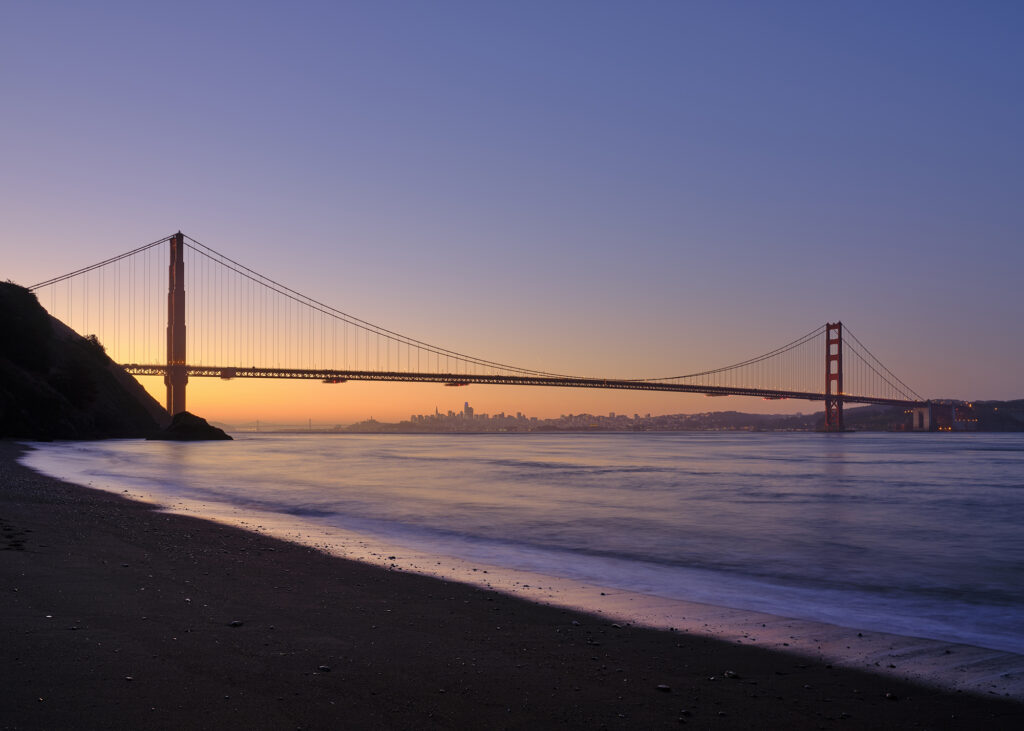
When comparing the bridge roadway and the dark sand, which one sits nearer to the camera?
the dark sand

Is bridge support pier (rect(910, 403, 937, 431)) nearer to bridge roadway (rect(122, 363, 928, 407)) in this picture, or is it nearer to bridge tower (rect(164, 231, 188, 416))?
bridge roadway (rect(122, 363, 928, 407))

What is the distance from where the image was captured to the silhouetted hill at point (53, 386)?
41031 millimetres

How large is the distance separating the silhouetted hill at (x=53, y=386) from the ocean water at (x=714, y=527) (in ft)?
65.7

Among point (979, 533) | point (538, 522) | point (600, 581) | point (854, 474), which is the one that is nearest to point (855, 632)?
point (600, 581)

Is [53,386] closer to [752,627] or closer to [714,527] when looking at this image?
[714,527]

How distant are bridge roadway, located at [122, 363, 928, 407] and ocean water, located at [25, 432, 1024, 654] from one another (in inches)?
1319

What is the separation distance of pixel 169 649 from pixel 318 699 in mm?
972

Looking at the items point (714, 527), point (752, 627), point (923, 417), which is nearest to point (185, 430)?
point (714, 527)

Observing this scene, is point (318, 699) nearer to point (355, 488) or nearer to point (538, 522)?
point (538, 522)

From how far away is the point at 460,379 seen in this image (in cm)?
6619

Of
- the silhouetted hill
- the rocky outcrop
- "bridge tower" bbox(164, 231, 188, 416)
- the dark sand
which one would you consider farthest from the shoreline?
"bridge tower" bbox(164, 231, 188, 416)

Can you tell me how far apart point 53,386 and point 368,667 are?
50.9m

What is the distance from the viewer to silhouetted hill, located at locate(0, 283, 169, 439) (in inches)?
1615

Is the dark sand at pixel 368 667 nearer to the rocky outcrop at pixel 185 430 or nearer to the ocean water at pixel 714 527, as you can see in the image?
the ocean water at pixel 714 527
